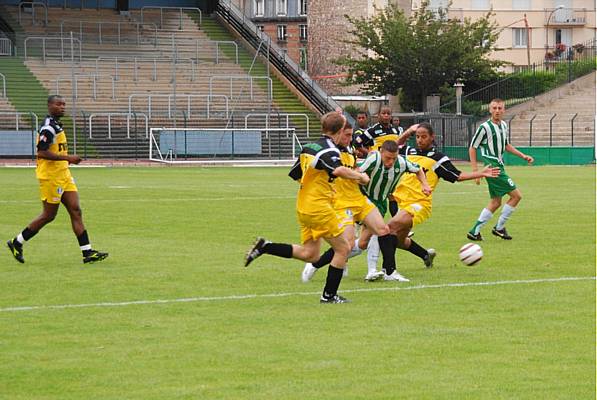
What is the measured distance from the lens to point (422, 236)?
62.7 ft

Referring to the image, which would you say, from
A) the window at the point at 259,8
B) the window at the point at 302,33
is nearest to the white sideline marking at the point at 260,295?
the window at the point at 302,33

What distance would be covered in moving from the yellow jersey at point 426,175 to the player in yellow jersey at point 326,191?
239 centimetres

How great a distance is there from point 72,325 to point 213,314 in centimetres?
132

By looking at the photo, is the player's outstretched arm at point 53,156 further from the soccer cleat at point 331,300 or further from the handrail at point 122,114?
the handrail at point 122,114

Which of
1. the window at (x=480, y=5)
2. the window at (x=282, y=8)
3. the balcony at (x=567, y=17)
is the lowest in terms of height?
the balcony at (x=567, y=17)

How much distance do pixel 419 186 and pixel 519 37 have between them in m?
84.6

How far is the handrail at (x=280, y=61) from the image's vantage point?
6266 cm

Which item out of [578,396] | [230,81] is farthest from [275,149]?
[578,396]

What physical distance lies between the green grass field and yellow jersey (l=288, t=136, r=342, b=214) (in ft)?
3.10

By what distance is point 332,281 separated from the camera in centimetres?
1156

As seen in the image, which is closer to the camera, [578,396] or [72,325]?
[578,396]

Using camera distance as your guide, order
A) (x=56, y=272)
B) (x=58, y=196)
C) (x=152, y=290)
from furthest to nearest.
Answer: (x=58, y=196)
(x=56, y=272)
(x=152, y=290)

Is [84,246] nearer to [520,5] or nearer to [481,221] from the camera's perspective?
[481,221]

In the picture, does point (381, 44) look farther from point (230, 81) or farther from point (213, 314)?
point (213, 314)
